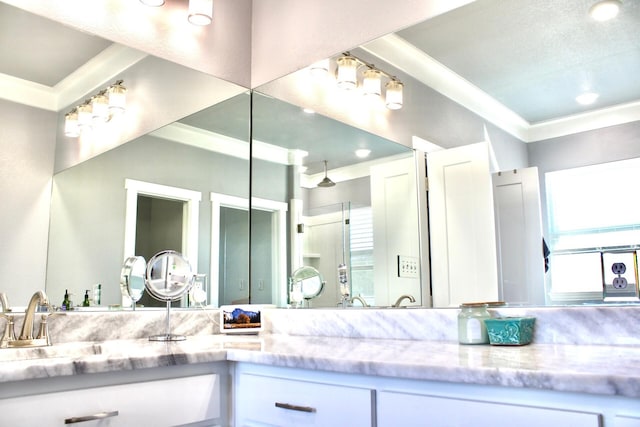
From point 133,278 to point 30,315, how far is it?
0.47 metres

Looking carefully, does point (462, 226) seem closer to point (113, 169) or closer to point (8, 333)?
point (113, 169)

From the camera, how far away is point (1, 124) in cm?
189

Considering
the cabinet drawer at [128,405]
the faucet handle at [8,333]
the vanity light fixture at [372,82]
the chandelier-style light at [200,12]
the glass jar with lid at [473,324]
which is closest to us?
the cabinet drawer at [128,405]

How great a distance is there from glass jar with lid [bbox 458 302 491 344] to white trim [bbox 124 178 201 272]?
129cm

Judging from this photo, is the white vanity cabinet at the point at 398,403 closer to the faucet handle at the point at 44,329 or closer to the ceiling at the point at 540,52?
the faucet handle at the point at 44,329

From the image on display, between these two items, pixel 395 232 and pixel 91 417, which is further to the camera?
pixel 395 232

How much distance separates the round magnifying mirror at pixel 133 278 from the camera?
217cm

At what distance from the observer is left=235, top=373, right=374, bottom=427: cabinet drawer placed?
1.32m

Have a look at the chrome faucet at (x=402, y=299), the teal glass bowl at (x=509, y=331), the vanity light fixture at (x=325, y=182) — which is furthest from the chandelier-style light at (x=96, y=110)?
the teal glass bowl at (x=509, y=331)

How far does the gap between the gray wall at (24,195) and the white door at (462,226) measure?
4.64 feet

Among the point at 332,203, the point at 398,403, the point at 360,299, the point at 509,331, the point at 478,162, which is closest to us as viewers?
the point at 398,403

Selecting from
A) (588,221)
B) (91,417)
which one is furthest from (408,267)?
(91,417)

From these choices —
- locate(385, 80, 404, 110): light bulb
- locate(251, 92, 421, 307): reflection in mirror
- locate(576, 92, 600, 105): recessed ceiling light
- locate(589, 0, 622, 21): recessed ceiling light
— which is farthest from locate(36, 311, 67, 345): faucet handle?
locate(589, 0, 622, 21): recessed ceiling light

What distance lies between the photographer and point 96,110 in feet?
7.13
